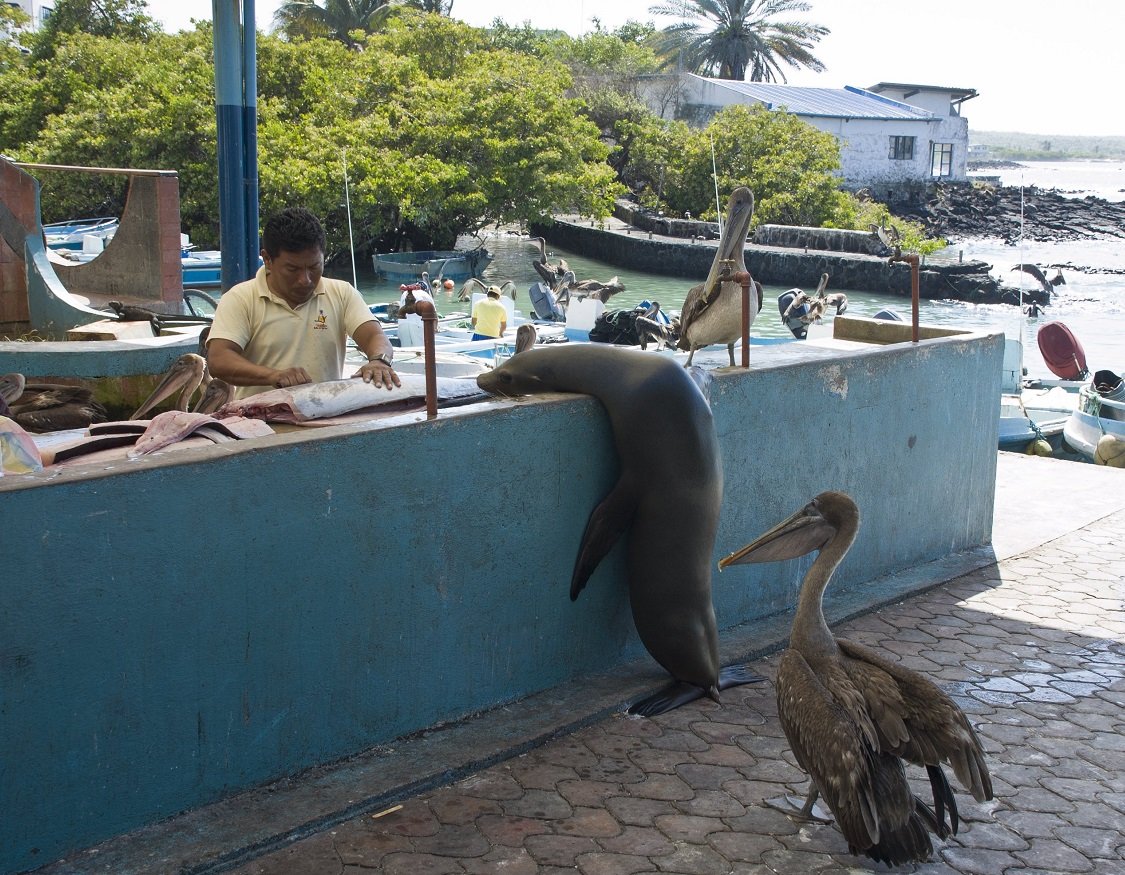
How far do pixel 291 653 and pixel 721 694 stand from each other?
2.07 meters

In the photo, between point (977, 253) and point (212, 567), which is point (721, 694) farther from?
point (977, 253)

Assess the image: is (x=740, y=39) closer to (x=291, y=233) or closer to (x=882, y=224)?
(x=882, y=224)

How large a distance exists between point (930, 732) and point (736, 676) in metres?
1.72

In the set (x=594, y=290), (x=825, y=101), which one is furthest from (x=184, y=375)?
(x=825, y=101)

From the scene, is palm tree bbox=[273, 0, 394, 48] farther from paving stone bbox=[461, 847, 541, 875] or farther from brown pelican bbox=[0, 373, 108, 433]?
paving stone bbox=[461, 847, 541, 875]

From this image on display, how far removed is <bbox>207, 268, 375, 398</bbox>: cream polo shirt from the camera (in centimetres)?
537

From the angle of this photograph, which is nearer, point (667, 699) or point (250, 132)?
point (667, 699)

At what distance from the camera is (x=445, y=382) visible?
5.61 metres

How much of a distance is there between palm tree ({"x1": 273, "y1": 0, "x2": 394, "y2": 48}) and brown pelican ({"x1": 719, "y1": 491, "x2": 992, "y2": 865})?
199 feet

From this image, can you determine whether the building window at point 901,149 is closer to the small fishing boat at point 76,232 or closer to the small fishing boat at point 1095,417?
the small fishing boat at point 76,232

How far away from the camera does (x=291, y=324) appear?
5445 mm

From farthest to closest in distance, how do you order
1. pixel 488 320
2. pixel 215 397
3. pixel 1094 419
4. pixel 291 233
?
pixel 488 320, pixel 1094 419, pixel 215 397, pixel 291 233

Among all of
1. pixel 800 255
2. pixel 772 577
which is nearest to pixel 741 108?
pixel 800 255

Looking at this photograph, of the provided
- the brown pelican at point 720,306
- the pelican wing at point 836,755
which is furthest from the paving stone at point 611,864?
the brown pelican at point 720,306
